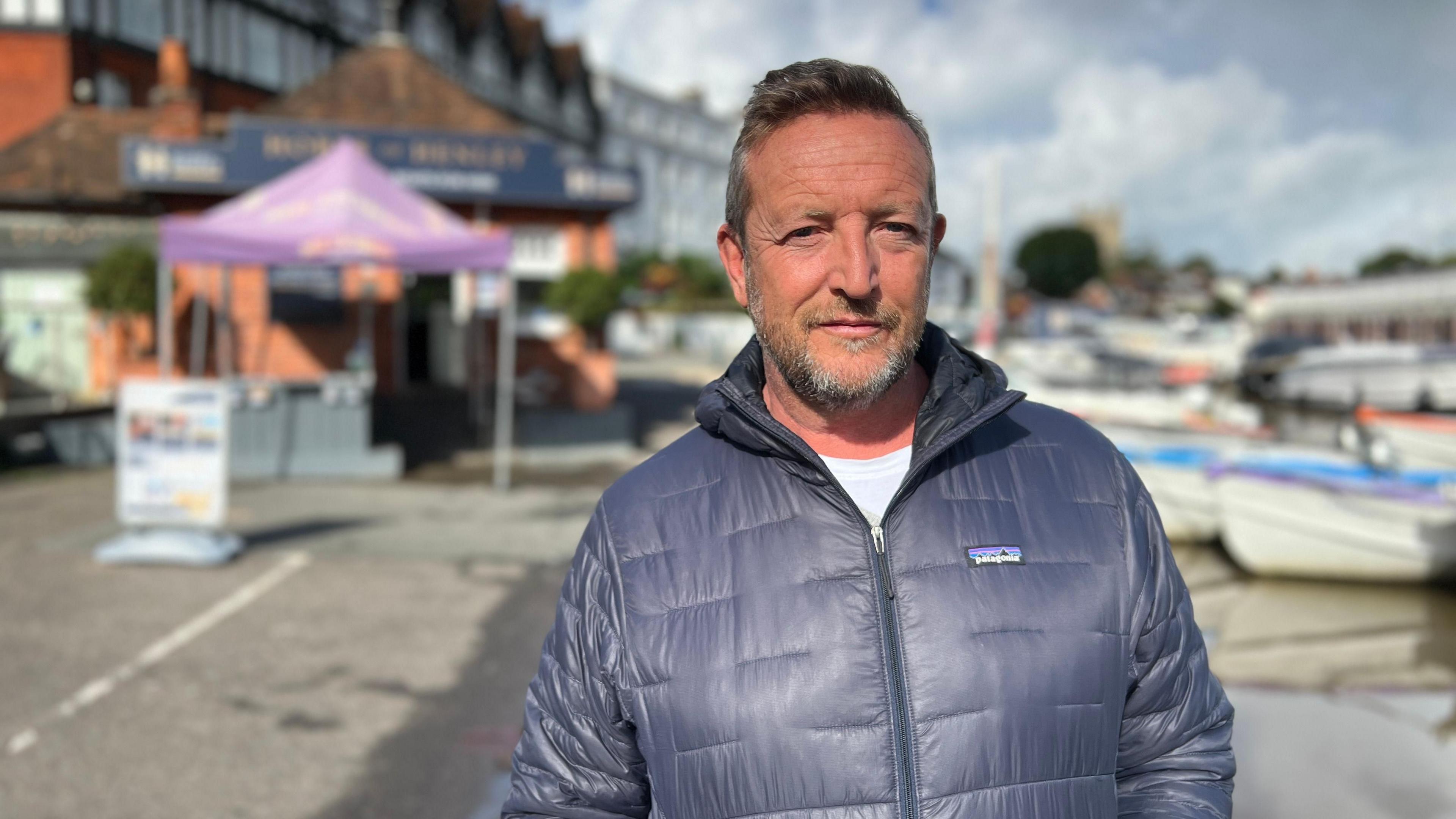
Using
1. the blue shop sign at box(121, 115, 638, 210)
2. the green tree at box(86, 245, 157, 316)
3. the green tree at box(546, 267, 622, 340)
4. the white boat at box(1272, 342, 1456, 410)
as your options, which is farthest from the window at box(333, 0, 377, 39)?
the white boat at box(1272, 342, 1456, 410)

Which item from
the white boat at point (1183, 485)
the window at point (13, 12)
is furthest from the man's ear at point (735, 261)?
the window at point (13, 12)

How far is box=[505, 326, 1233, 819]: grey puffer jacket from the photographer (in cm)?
154

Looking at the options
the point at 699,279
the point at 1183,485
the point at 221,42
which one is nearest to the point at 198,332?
the point at 1183,485

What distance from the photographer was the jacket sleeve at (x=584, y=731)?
1.67m

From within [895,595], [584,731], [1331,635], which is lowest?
[1331,635]

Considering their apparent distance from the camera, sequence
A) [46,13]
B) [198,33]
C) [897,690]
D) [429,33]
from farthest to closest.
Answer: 1. [429,33]
2. [198,33]
3. [46,13]
4. [897,690]

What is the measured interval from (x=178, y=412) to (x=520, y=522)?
3094 millimetres

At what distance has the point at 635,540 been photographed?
171cm

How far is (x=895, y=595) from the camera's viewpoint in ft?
5.28

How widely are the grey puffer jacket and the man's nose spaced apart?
9.6 inches

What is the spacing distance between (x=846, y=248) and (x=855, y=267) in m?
0.04

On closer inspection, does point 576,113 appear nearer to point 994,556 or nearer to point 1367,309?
point 1367,309

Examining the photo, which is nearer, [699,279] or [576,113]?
[576,113]

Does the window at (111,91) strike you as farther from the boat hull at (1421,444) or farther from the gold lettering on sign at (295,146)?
the boat hull at (1421,444)
